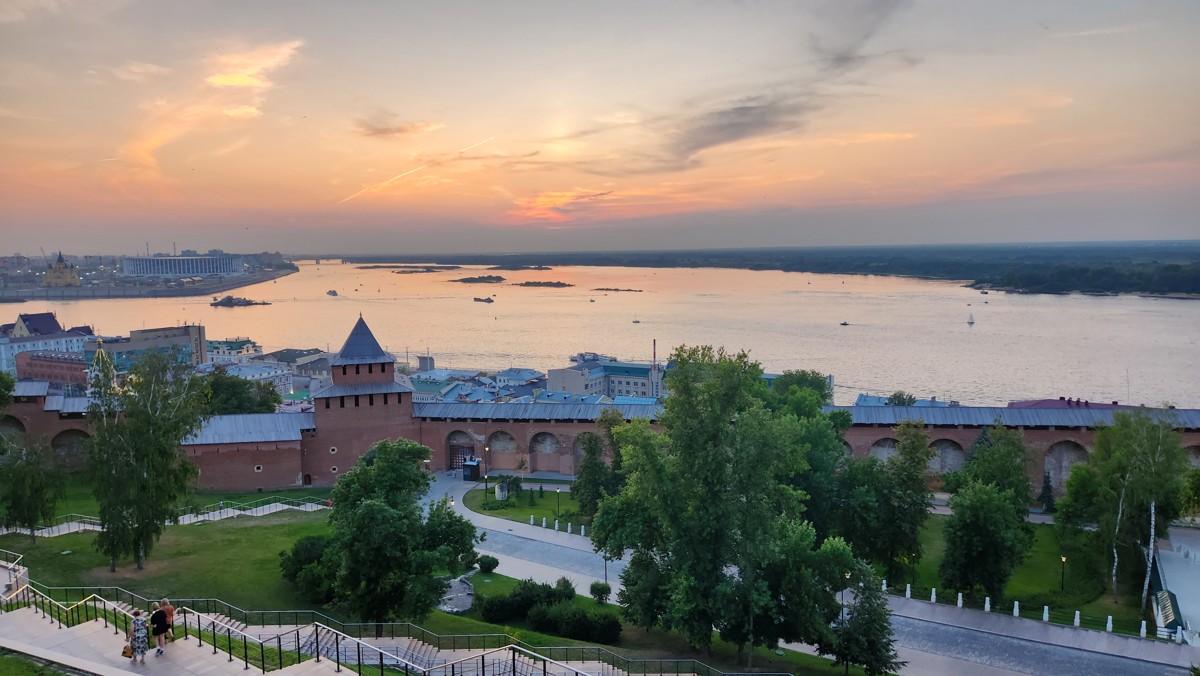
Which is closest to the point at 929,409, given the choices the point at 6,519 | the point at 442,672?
the point at 442,672

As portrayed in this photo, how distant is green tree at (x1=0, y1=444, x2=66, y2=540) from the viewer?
19156mm

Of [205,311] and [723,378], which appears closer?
[723,378]

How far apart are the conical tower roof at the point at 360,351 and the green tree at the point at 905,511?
63.1 feet

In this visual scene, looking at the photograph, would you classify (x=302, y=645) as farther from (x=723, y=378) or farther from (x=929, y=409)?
(x=929, y=409)

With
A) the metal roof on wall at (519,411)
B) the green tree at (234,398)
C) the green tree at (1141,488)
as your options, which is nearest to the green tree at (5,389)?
the green tree at (234,398)

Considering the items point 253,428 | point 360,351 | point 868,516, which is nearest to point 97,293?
point 253,428

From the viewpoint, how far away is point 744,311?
126 metres

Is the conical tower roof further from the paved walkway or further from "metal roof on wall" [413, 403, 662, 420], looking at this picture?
the paved walkway

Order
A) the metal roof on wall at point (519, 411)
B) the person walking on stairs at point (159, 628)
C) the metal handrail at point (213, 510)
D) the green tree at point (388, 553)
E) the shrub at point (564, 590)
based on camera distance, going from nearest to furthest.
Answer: the person walking on stairs at point (159, 628)
the green tree at point (388, 553)
the shrub at point (564, 590)
the metal handrail at point (213, 510)
the metal roof on wall at point (519, 411)

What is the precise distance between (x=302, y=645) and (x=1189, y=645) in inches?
717

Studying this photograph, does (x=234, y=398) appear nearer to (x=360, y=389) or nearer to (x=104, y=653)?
(x=360, y=389)

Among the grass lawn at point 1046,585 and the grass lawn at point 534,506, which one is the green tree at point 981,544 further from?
the grass lawn at point 534,506

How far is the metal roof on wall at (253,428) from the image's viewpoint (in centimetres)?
2827

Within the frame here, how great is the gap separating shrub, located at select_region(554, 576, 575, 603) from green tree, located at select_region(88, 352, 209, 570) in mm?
9457
